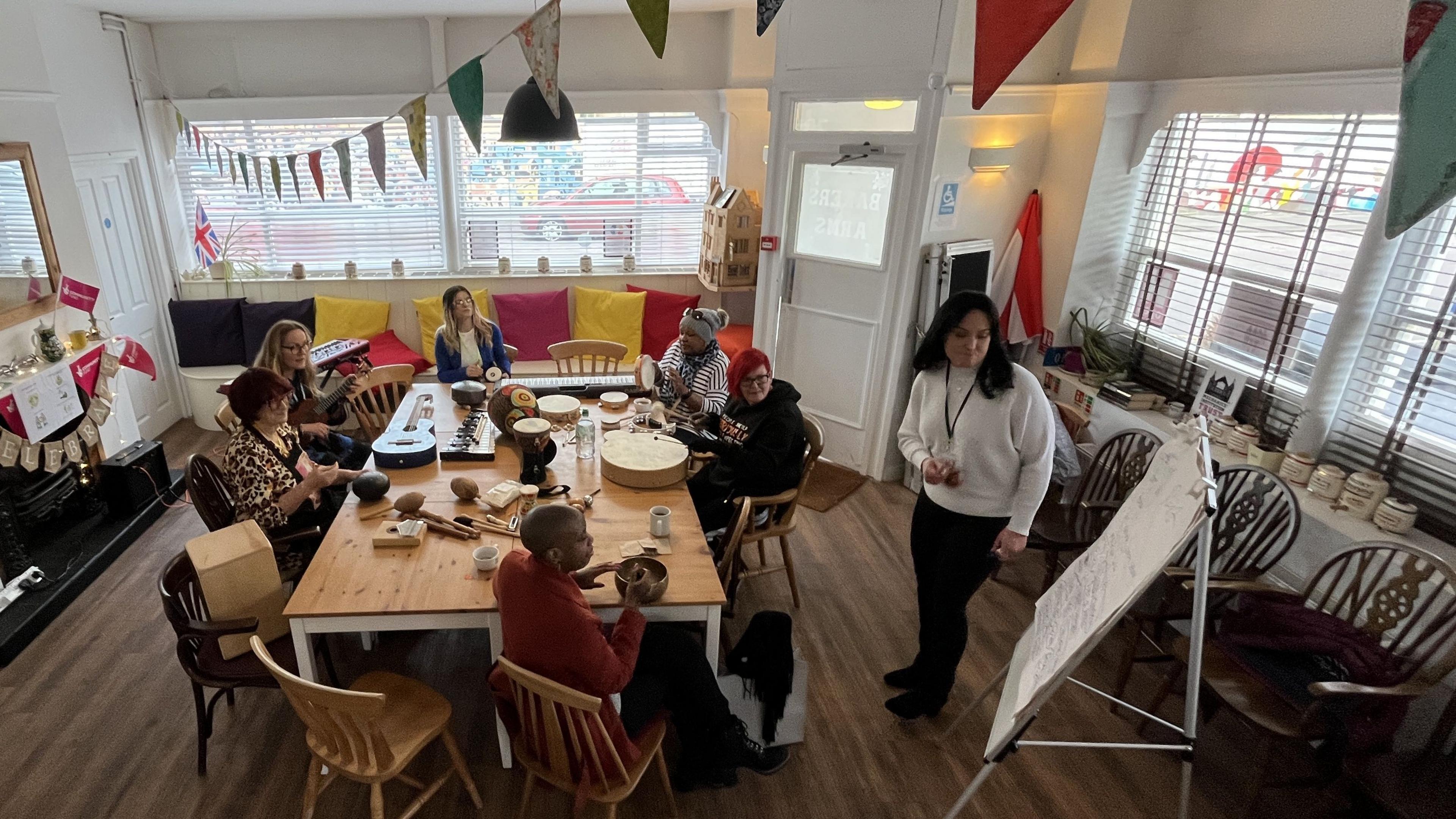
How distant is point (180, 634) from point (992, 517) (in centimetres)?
253

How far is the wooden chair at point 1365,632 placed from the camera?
6.97 feet

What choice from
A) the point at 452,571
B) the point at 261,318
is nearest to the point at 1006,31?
the point at 452,571

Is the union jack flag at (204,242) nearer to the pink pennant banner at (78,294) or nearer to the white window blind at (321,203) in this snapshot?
the white window blind at (321,203)

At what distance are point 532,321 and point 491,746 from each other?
3515 millimetres

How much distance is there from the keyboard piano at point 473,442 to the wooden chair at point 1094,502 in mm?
2374

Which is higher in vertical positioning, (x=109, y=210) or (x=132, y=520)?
(x=109, y=210)

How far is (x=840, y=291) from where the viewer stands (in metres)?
4.33

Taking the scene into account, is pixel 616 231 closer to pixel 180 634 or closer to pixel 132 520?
pixel 132 520

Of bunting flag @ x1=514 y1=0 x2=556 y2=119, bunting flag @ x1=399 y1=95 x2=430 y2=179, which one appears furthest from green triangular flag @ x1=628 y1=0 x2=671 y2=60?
bunting flag @ x1=399 y1=95 x2=430 y2=179

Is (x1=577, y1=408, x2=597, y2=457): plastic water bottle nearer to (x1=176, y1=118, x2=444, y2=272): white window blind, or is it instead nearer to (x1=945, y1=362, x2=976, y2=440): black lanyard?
(x1=945, y1=362, x2=976, y2=440): black lanyard

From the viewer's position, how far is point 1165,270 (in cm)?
368

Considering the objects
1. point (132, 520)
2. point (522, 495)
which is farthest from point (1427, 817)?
point (132, 520)

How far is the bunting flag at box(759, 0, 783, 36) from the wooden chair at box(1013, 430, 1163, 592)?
96.5 inches

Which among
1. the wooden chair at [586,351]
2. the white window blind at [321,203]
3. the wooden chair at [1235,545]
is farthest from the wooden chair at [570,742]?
the white window blind at [321,203]
